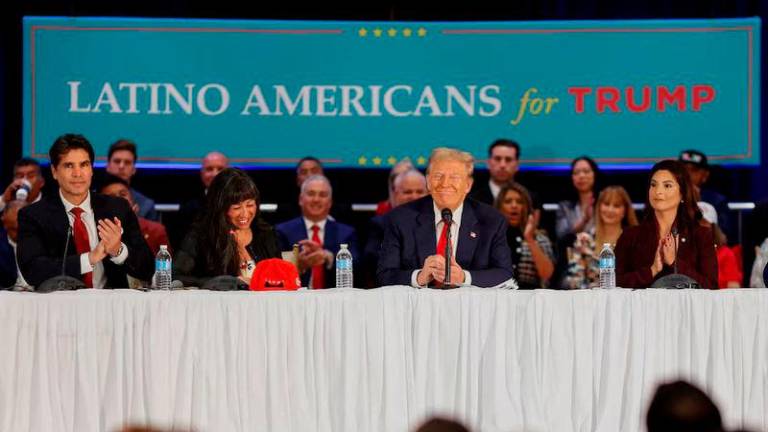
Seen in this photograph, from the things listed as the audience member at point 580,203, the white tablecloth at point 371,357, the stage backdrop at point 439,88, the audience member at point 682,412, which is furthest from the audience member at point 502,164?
the audience member at point 682,412

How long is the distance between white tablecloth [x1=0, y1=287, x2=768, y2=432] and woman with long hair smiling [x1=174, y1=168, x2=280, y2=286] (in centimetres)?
95

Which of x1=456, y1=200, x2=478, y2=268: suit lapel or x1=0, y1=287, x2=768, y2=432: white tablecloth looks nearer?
x1=0, y1=287, x2=768, y2=432: white tablecloth

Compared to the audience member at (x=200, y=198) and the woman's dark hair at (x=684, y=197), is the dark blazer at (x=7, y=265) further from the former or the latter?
the woman's dark hair at (x=684, y=197)

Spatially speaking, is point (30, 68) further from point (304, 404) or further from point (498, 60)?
point (304, 404)

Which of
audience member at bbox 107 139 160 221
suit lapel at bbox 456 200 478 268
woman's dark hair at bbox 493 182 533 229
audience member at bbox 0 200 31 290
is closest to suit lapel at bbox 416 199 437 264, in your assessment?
suit lapel at bbox 456 200 478 268

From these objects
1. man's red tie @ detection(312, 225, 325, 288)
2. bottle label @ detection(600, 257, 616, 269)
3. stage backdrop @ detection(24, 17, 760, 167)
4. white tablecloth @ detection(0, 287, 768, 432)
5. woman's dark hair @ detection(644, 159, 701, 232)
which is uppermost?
stage backdrop @ detection(24, 17, 760, 167)

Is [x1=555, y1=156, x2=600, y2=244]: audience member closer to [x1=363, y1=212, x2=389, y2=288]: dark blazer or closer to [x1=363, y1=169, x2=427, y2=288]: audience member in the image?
[x1=363, y1=169, x2=427, y2=288]: audience member

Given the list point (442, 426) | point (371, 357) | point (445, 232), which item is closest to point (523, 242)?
point (445, 232)

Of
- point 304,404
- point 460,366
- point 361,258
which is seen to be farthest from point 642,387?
point 361,258

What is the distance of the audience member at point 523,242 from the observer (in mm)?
7547

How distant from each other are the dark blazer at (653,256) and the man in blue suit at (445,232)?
55 cm

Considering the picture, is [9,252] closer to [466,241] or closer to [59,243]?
[59,243]

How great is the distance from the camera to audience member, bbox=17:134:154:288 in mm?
5754

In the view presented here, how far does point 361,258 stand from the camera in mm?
7578
